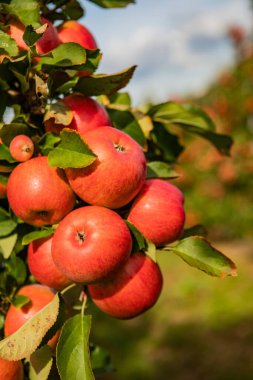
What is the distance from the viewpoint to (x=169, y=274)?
681 cm

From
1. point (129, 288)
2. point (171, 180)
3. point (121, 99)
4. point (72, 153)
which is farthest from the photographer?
point (171, 180)

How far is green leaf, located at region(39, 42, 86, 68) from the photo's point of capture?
112 centimetres

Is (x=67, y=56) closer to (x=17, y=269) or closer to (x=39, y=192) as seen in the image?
(x=39, y=192)

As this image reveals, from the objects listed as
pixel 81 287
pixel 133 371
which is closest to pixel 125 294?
pixel 81 287

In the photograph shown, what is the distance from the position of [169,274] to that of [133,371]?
2.52 metres

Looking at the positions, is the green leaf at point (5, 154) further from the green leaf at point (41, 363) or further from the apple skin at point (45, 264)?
the green leaf at point (41, 363)

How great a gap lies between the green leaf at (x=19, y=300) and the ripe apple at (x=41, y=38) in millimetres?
592

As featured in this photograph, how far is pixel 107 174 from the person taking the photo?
3.57ft

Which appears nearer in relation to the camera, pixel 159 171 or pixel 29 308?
pixel 29 308

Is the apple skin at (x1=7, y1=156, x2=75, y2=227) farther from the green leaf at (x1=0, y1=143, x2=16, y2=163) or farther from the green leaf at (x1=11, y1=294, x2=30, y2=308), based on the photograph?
the green leaf at (x1=11, y1=294, x2=30, y2=308)

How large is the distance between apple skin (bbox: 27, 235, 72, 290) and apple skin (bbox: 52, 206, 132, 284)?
0.08 m

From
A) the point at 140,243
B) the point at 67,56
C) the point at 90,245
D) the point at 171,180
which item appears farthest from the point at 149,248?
the point at 171,180

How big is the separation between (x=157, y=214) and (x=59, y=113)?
32cm

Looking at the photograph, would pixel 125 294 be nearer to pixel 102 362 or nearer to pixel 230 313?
pixel 102 362
